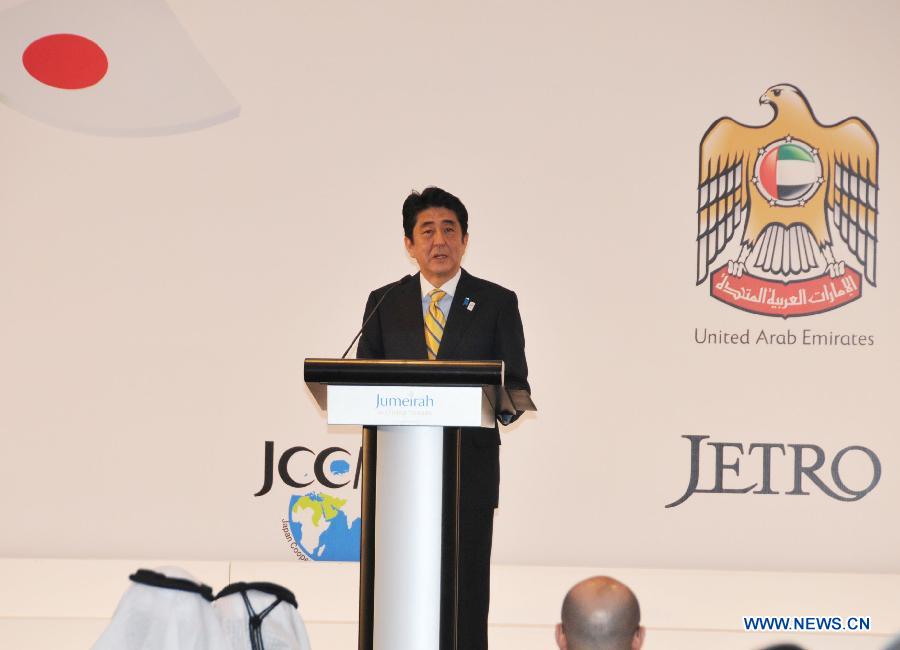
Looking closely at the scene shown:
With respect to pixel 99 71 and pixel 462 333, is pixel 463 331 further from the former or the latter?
pixel 99 71

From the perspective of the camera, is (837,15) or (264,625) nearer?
(264,625)

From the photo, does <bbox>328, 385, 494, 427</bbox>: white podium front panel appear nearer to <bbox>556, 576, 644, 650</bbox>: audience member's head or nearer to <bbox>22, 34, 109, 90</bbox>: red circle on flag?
<bbox>556, 576, 644, 650</bbox>: audience member's head

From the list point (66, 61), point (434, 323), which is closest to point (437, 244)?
point (434, 323)

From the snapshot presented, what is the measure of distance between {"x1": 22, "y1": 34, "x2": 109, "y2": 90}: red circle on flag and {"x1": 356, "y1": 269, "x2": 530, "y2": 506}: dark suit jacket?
7.65ft

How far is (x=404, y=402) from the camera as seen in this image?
2404 mm

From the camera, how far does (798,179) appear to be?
4801 millimetres

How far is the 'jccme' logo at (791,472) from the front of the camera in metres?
4.71

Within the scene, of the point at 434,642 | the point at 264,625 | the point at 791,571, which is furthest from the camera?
the point at 791,571

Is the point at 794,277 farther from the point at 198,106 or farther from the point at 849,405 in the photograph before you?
the point at 198,106

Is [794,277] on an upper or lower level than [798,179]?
lower

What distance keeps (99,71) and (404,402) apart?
3141 mm

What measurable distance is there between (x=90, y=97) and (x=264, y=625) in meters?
3.62

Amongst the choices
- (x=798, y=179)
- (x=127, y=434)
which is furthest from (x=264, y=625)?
(x=798, y=179)

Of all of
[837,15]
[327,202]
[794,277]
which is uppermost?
[837,15]
